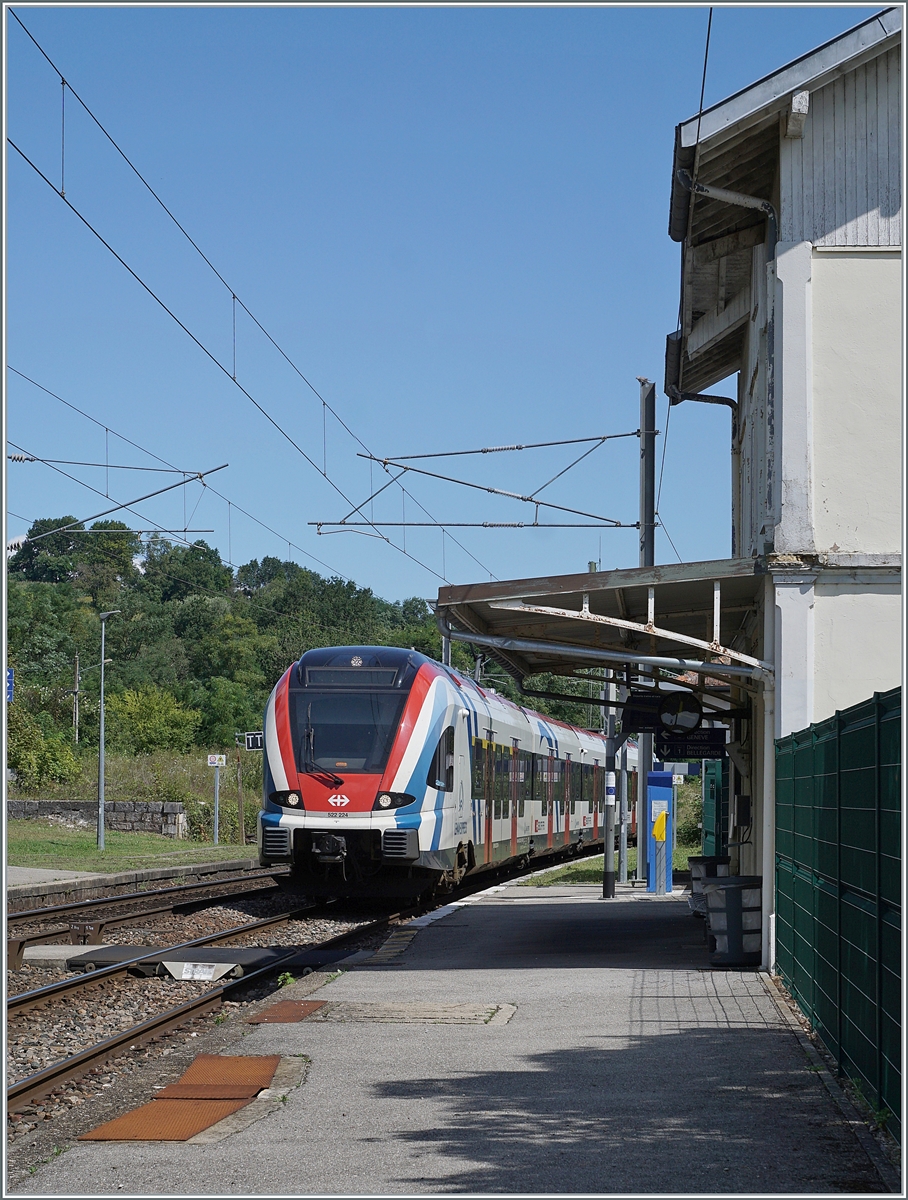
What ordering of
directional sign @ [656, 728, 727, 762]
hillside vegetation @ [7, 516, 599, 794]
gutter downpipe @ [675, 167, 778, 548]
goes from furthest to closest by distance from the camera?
hillside vegetation @ [7, 516, 599, 794], directional sign @ [656, 728, 727, 762], gutter downpipe @ [675, 167, 778, 548]

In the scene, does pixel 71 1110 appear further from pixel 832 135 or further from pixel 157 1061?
pixel 832 135

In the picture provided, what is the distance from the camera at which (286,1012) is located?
33.6 feet

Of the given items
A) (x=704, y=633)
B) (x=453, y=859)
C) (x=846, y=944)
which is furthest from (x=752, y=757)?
(x=846, y=944)

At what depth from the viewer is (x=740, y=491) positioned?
19.2 meters

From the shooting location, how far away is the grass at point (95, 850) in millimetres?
28078

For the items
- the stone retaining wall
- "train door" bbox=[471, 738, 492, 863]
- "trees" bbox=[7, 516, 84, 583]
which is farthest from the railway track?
"trees" bbox=[7, 516, 84, 583]

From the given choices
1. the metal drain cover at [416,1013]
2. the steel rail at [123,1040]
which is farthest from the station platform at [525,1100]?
the steel rail at [123,1040]

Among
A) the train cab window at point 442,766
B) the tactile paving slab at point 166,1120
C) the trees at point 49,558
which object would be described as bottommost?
the tactile paving slab at point 166,1120

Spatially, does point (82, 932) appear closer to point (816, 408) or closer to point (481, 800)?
point (481, 800)

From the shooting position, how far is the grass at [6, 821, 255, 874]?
28.1 metres

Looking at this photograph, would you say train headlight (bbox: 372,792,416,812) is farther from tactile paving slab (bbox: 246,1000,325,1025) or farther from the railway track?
tactile paving slab (bbox: 246,1000,325,1025)

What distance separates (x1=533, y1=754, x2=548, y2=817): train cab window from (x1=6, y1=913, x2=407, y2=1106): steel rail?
48.5 ft

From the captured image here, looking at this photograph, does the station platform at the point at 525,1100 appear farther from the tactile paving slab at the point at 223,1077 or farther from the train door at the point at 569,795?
the train door at the point at 569,795

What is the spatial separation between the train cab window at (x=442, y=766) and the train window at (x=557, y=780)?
12173mm
